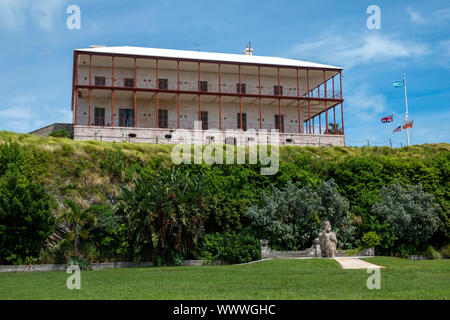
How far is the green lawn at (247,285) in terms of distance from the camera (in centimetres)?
835

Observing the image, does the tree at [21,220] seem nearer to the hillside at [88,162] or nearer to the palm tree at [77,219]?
the palm tree at [77,219]

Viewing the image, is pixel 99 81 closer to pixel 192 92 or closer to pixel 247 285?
pixel 192 92

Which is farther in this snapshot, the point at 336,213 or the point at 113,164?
the point at 113,164

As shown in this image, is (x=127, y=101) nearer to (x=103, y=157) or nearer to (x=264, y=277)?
(x=103, y=157)

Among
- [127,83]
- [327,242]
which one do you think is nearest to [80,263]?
[327,242]

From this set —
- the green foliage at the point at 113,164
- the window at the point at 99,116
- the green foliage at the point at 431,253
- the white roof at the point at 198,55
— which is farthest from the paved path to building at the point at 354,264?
the window at the point at 99,116

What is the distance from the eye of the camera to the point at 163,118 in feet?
111

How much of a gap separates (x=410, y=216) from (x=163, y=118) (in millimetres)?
19635

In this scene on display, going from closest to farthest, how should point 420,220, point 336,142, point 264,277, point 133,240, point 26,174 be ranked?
1. point 264,277
2. point 133,240
3. point 26,174
4. point 420,220
5. point 336,142

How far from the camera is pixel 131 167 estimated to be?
20531 mm

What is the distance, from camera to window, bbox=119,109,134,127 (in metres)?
33.0
